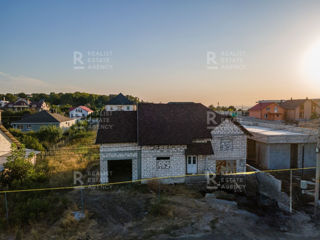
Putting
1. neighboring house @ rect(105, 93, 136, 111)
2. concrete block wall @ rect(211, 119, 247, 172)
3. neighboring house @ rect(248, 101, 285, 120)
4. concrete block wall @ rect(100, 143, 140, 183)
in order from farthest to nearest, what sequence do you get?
neighboring house @ rect(248, 101, 285, 120) → neighboring house @ rect(105, 93, 136, 111) → concrete block wall @ rect(211, 119, 247, 172) → concrete block wall @ rect(100, 143, 140, 183)

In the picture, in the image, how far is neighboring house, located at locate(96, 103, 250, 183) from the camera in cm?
1574

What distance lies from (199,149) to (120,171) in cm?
799

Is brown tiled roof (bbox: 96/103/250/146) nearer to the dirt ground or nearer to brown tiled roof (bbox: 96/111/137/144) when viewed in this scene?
brown tiled roof (bbox: 96/111/137/144)

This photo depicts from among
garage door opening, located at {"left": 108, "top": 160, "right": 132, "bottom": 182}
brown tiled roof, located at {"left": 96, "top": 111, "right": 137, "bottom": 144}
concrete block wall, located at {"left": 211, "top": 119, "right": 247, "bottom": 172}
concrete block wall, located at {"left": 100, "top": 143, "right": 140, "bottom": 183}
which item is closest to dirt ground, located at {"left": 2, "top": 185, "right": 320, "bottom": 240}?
concrete block wall, located at {"left": 100, "top": 143, "right": 140, "bottom": 183}

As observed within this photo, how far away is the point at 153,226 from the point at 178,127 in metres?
8.50

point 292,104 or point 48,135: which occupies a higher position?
point 292,104

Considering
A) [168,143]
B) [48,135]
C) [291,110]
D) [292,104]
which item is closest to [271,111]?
[291,110]

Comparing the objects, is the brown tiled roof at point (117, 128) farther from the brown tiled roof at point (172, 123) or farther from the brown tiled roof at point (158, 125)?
the brown tiled roof at point (172, 123)

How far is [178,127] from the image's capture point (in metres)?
17.1

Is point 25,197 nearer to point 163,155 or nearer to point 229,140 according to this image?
point 163,155

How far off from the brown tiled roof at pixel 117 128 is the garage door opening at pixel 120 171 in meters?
3.56

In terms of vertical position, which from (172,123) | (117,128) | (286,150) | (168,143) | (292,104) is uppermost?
(292,104)

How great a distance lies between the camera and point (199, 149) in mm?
15992

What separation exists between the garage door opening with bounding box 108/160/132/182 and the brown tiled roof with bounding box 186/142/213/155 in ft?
18.2
